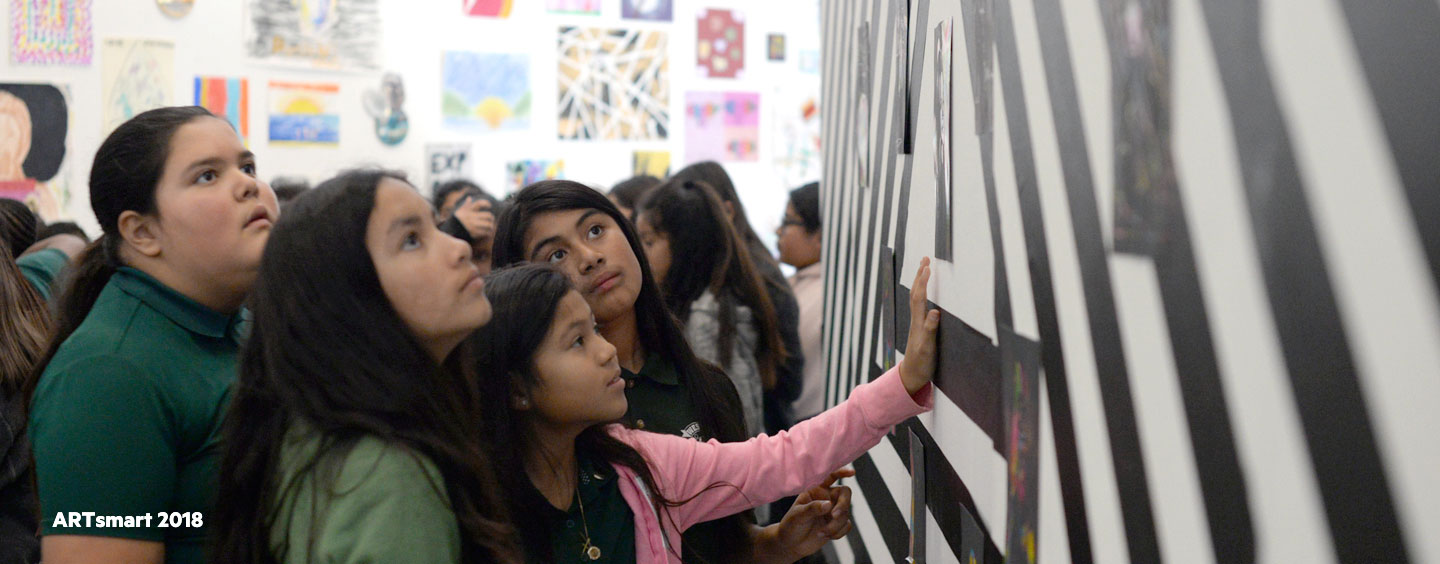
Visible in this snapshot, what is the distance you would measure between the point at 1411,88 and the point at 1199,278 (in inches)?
7.7

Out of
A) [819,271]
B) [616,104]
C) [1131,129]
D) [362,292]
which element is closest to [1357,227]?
[1131,129]

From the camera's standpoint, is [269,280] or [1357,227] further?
[269,280]

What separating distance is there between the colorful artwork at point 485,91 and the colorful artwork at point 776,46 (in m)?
1.19

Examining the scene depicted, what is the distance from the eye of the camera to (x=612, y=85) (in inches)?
215

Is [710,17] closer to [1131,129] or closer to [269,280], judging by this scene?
[269,280]

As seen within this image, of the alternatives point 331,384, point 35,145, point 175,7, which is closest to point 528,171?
point 175,7

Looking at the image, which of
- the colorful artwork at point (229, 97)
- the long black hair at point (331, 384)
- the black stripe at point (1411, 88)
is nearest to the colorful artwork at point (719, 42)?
the colorful artwork at point (229, 97)

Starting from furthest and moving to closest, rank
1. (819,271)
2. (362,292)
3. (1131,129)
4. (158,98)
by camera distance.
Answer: (158,98), (819,271), (362,292), (1131,129)

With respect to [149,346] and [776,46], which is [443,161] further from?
[149,346]

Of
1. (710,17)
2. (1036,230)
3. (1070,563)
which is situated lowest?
(1070,563)

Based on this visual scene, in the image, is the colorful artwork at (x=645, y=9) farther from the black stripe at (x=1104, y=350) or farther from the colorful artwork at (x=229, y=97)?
the black stripe at (x=1104, y=350)

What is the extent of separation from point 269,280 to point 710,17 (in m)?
4.42

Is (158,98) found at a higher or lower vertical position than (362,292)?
higher

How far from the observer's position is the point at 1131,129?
0.73 m
